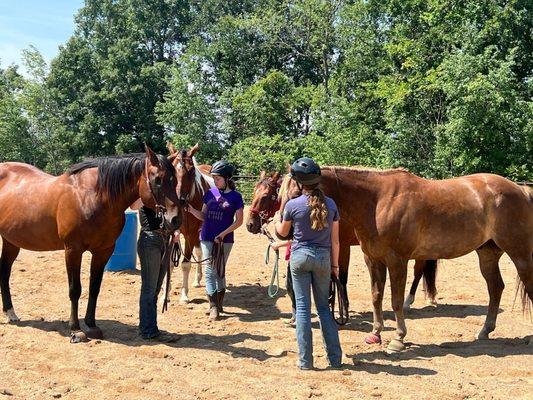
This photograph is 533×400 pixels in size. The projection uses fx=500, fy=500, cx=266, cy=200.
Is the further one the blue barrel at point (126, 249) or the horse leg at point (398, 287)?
the blue barrel at point (126, 249)

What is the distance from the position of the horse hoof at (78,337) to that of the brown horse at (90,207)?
0.10 m

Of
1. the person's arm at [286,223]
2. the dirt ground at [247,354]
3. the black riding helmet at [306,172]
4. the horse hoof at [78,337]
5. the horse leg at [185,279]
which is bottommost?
the dirt ground at [247,354]

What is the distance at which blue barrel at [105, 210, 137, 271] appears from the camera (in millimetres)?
8557

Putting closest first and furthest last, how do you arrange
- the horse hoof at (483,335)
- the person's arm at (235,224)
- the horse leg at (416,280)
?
the horse hoof at (483,335), the person's arm at (235,224), the horse leg at (416,280)

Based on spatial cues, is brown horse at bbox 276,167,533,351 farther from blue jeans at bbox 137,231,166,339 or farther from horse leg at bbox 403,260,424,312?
blue jeans at bbox 137,231,166,339

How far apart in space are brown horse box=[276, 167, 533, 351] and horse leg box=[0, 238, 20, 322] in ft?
12.6

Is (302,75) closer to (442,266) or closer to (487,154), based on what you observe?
(487,154)

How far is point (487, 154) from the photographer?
19.2 meters

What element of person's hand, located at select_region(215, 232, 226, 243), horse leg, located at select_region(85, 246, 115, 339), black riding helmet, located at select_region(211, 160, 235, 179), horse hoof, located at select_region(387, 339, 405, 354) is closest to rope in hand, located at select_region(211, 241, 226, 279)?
person's hand, located at select_region(215, 232, 226, 243)

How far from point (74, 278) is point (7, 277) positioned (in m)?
1.40

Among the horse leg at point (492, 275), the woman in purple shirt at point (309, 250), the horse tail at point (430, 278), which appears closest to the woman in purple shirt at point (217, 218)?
the woman in purple shirt at point (309, 250)

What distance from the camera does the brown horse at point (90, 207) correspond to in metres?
4.80

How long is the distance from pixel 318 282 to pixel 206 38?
3778 centimetres

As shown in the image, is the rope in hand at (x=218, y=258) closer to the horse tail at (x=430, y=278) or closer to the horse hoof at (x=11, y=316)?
the horse hoof at (x=11, y=316)
